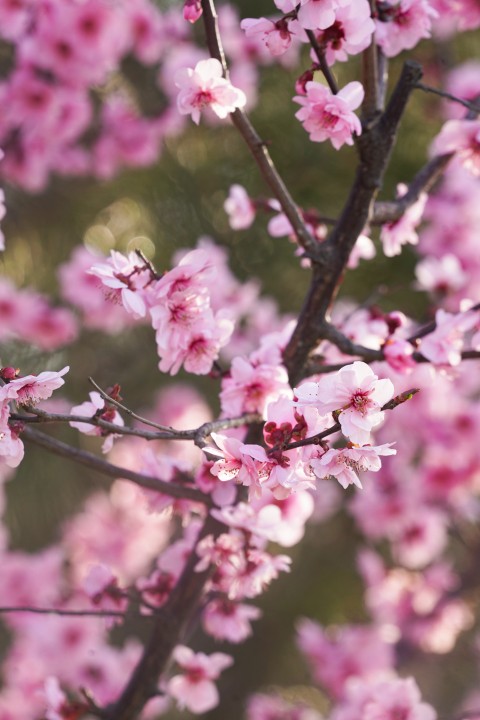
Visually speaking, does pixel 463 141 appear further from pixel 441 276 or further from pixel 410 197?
pixel 441 276

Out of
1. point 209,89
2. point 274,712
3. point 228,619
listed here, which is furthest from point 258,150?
point 274,712

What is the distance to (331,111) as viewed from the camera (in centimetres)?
89

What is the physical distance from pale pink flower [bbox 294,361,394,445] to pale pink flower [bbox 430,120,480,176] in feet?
1.81

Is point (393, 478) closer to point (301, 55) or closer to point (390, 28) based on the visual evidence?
point (301, 55)

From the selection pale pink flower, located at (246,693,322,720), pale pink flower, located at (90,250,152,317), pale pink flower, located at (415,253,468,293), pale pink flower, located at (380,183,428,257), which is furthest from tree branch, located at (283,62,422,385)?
pale pink flower, located at (246,693,322,720)

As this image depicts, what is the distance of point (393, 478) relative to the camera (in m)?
2.43

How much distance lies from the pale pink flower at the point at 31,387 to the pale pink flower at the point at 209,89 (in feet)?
1.05

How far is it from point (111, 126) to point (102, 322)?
0.60 meters

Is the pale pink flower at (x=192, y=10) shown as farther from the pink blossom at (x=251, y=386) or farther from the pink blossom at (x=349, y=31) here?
the pink blossom at (x=251, y=386)

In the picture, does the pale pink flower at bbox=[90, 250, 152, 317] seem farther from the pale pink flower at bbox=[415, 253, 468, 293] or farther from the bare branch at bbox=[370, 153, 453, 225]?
the pale pink flower at bbox=[415, 253, 468, 293]

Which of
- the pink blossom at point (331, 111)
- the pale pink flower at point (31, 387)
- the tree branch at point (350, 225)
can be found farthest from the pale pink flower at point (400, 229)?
the pale pink flower at point (31, 387)

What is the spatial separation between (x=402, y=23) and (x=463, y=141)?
18cm

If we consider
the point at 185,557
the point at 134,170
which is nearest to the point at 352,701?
the point at 185,557

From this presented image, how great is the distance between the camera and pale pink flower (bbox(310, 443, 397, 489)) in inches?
26.3
